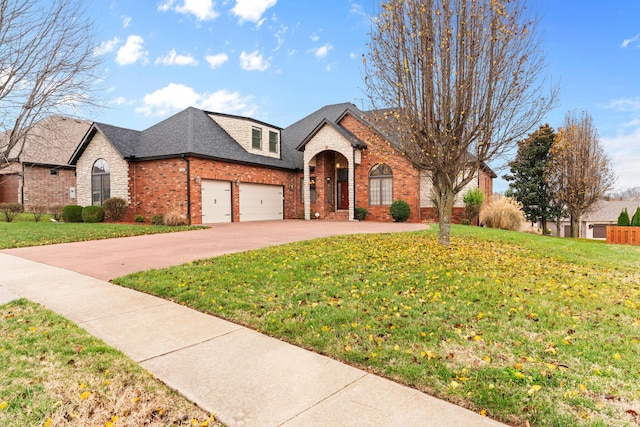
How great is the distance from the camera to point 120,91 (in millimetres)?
12844

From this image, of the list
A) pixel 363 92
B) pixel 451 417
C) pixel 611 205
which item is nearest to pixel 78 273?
pixel 451 417

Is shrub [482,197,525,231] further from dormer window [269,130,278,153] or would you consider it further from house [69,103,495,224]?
dormer window [269,130,278,153]

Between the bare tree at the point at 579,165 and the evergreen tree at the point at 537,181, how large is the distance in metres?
0.89

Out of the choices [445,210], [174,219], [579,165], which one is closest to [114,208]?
[174,219]

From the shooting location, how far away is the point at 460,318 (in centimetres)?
404

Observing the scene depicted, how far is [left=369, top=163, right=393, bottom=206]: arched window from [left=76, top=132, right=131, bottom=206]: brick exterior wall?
13092mm

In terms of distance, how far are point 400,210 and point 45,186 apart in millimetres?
24148

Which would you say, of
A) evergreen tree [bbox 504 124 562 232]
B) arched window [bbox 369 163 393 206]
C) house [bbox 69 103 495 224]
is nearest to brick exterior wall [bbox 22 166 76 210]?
house [bbox 69 103 495 224]

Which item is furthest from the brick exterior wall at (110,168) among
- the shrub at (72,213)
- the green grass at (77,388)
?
the green grass at (77,388)

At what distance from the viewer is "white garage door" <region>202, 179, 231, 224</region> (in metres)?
17.8

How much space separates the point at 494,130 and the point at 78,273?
920 cm

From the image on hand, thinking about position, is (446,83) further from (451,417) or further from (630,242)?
(630,242)

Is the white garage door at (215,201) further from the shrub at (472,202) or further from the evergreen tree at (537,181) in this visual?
the evergreen tree at (537,181)

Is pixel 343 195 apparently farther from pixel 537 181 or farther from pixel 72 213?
pixel 72 213
